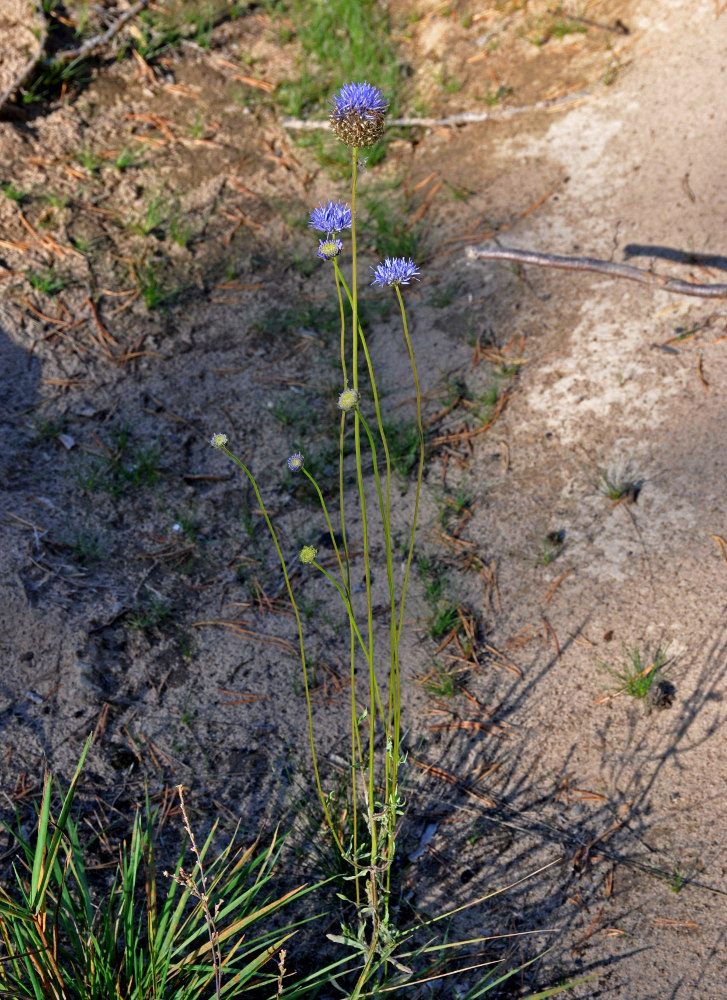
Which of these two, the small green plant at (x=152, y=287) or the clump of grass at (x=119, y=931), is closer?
the clump of grass at (x=119, y=931)

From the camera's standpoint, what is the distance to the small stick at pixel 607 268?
2.93m

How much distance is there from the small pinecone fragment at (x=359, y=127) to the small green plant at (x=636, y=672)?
170cm

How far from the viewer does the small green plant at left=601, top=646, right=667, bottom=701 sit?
8.06 ft

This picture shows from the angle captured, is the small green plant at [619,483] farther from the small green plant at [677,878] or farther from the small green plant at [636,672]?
the small green plant at [677,878]

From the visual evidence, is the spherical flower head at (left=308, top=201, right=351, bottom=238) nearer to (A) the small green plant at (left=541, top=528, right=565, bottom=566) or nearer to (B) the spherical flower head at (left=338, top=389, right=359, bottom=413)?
(B) the spherical flower head at (left=338, top=389, right=359, bottom=413)

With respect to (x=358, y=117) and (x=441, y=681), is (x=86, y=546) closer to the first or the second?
(x=441, y=681)

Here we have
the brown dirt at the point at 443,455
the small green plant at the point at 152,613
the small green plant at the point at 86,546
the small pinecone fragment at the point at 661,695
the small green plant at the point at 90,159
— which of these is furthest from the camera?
the small green plant at the point at 90,159

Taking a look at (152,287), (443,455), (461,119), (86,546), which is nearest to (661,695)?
(443,455)

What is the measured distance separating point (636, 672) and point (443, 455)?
1159 mm

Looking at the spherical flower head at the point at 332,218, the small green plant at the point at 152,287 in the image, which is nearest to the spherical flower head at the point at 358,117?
the spherical flower head at the point at 332,218

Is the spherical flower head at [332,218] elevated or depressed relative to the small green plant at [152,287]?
depressed

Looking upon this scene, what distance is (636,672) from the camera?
251 cm

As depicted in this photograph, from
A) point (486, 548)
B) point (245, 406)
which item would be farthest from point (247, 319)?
point (486, 548)

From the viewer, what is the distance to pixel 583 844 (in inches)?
88.5
